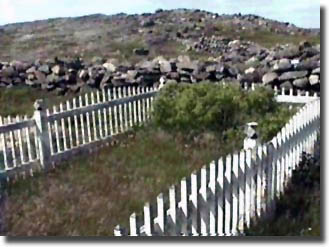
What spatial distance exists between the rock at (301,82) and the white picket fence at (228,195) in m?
3.06

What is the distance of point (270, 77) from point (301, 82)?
0.62 meters

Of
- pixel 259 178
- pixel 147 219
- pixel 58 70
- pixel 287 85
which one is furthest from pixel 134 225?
pixel 58 70

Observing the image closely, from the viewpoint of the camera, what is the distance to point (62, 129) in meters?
6.36

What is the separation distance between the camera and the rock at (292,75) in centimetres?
793

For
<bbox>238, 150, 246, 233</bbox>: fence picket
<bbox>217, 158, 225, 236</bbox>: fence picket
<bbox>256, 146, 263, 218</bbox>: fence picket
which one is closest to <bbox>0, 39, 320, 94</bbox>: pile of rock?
<bbox>256, 146, 263, 218</bbox>: fence picket

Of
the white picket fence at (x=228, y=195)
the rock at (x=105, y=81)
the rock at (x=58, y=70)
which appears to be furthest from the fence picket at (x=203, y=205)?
the rock at (x=58, y=70)

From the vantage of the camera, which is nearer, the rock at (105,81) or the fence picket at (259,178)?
the fence picket at (259,178)

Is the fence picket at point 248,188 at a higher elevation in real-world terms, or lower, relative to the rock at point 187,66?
lower

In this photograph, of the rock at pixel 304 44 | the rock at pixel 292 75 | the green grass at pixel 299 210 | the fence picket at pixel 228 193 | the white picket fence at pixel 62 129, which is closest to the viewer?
the fence picket at pixel 228 193

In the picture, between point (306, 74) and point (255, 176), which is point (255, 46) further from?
point (255, 176)

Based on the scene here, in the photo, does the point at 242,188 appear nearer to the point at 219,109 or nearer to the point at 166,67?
the point at 219,109

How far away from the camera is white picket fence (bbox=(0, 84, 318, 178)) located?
5.74 m

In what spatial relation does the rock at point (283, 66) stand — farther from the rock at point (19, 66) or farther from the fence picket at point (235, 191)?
the rock at point (19, 66)

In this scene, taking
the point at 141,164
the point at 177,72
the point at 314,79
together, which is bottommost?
the point at 141,164
